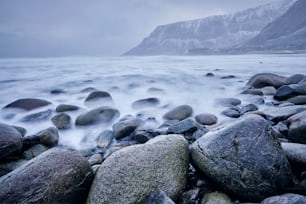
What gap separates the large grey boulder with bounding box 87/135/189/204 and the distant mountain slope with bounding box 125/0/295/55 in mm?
139795

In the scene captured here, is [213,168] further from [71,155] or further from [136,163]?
[71,155]

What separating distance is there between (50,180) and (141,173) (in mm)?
893

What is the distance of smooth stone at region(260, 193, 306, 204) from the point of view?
6.56ft

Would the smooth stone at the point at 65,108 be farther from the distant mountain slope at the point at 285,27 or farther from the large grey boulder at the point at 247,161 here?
the distant mountain slope at the point at 285,27

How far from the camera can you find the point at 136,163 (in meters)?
2.51

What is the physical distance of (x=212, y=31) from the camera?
→ 173375mm

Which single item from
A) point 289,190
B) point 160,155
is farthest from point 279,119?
point 160,155

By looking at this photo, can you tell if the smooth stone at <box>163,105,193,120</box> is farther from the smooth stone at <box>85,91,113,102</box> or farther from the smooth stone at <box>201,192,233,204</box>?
the smooth stone at <box>201,192,233,204</box>

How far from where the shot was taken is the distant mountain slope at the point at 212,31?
15062cm

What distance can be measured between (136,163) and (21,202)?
3.69 ft

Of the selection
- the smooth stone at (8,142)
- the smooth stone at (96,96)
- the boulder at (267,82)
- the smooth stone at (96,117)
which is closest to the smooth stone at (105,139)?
the smooth stone at (96,117)

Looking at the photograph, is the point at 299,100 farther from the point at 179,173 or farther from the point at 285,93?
the point at 179,173

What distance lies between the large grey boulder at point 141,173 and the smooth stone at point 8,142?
6.57ft

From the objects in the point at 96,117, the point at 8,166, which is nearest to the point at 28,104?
the point at 96,117
